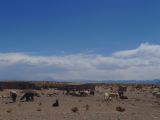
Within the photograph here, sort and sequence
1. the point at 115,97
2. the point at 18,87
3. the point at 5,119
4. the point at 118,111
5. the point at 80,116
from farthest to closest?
1. the point at 18,87
2. the point at 115,97
3. the point at 118,111
4. the point at 80,116
5. the point at 5,119

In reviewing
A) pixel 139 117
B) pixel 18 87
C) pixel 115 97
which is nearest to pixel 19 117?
pixel 139 117

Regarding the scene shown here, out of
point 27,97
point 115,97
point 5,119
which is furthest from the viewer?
point 115,97

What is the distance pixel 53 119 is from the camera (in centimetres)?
3133

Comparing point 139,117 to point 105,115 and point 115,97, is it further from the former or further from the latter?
point 115,97

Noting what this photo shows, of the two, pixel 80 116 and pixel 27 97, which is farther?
pixel 27 97

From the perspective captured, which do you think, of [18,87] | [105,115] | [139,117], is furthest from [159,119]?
[18,87]

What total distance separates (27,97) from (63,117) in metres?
22.5

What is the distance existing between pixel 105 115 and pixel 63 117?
3.91 m

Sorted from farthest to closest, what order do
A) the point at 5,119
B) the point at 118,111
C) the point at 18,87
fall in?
the point at 18,87 → the point at 118,111 → the point at 5,119

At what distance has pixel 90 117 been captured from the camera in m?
32.8

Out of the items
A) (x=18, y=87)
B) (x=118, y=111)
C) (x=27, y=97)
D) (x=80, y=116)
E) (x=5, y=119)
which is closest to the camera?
(x=5, y=119)

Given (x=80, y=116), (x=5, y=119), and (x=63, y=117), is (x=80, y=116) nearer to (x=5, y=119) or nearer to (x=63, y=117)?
(x=63, y=117)

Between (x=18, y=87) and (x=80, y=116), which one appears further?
(x=18, y=87)

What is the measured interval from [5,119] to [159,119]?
12382 millimetres
